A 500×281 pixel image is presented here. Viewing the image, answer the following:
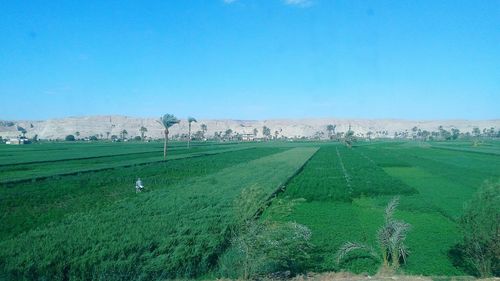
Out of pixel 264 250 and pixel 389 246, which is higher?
pixel 264 250

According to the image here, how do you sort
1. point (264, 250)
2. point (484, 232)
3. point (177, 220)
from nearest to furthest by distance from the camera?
1. point (264, 250)
2. point (484, 232)
3. point (177, 220)

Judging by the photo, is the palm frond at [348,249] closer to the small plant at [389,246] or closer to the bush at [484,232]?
the small plant at [389,246]

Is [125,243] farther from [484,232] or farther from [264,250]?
[484,232]

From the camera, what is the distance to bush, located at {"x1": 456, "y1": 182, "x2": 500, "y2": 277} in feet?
35.6

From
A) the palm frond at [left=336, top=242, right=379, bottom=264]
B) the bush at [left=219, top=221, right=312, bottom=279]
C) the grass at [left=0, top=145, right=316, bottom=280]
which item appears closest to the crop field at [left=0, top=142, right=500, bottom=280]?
the grass at [left=0, top=145, right=316, bottom=280]

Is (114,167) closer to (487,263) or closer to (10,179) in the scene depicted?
(10,179)

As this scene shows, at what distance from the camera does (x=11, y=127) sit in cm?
18550

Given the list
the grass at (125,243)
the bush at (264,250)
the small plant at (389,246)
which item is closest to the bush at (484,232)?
the small plant at (389,246)

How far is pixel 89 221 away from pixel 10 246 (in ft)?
10.7

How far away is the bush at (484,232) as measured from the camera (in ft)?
35.6

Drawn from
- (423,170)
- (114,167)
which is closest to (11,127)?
(114,167)

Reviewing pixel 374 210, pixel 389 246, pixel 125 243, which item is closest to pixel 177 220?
pixel 125 243

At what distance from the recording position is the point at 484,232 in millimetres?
10984

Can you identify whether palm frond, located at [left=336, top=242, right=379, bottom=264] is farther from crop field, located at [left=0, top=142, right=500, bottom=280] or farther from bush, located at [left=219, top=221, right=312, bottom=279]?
bush, located at [left=219, top=221, right=312, bottom=279]
